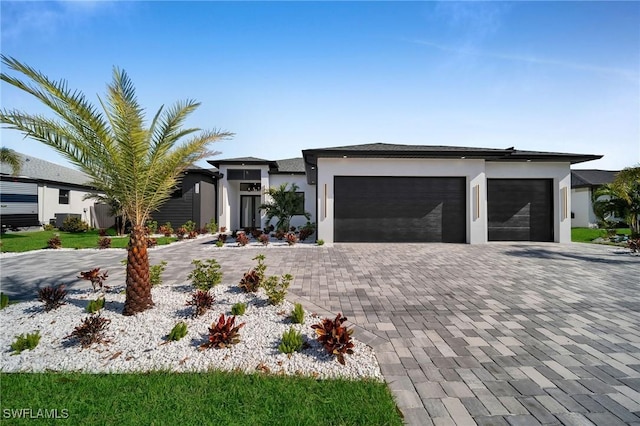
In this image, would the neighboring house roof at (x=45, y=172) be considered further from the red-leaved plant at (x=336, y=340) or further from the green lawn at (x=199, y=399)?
the red-leaved plant at (x=336, y=340)

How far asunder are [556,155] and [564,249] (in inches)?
185

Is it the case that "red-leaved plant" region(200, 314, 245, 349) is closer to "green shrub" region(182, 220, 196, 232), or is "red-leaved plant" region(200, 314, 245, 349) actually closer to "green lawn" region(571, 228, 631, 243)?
"green shrub" region(182, 220, 196, 232)

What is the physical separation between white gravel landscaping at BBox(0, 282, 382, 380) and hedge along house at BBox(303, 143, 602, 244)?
8.88m

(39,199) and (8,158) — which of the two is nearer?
(8,158)

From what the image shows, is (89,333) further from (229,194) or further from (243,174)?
(229,194)

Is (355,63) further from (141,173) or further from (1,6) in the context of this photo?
(1,6)

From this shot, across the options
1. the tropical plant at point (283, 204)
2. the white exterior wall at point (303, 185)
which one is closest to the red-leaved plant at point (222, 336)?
the tropical plant at point (283, 204)

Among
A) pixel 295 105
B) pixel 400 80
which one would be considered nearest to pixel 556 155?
pixel 400 80

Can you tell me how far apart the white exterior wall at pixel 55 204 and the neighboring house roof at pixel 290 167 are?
628 inches

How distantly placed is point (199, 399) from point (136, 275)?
2738mm

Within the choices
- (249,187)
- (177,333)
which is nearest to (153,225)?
(249,187)

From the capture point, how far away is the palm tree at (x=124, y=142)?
12.8 ft

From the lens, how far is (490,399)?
2529 millimetres

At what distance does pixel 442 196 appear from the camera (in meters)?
13.3
